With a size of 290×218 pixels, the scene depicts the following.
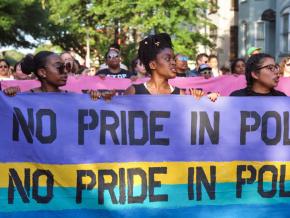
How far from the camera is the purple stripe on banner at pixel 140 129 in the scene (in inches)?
176

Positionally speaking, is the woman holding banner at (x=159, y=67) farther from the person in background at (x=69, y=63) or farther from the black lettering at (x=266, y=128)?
the person in background at (x=69, y=63)

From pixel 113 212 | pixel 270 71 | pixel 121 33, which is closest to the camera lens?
pixel 113 212

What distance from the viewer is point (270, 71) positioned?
5.08 meters

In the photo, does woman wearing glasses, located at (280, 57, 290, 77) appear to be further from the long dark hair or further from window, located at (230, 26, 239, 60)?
window, located at (230, 26, 239, 60)

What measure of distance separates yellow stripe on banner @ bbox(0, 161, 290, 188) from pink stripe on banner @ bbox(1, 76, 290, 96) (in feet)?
11.9

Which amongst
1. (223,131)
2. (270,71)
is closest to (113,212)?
(223,131)

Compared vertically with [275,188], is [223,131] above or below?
above

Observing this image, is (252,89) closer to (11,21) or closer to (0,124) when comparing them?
(0,124)

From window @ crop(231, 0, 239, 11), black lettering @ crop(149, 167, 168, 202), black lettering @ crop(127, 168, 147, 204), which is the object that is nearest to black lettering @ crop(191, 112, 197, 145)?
black lettering @ crop(149, 167, 168, 202)

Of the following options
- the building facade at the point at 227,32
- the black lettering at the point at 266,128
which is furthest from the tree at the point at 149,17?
the black lettering at the point at 266,128

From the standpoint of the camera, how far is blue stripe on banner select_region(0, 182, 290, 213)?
14.5 feet

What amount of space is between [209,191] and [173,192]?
25cm

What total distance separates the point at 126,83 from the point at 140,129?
3.96 meters

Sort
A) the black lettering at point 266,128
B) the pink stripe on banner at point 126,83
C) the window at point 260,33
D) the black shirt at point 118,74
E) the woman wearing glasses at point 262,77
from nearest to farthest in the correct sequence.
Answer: the black lettering at point 266,128 → the woman wearing glasses at point 262,77 → the pink stripe on banner at point 126,83 → the black shirt at point 118,74 → the window at point 260,33
